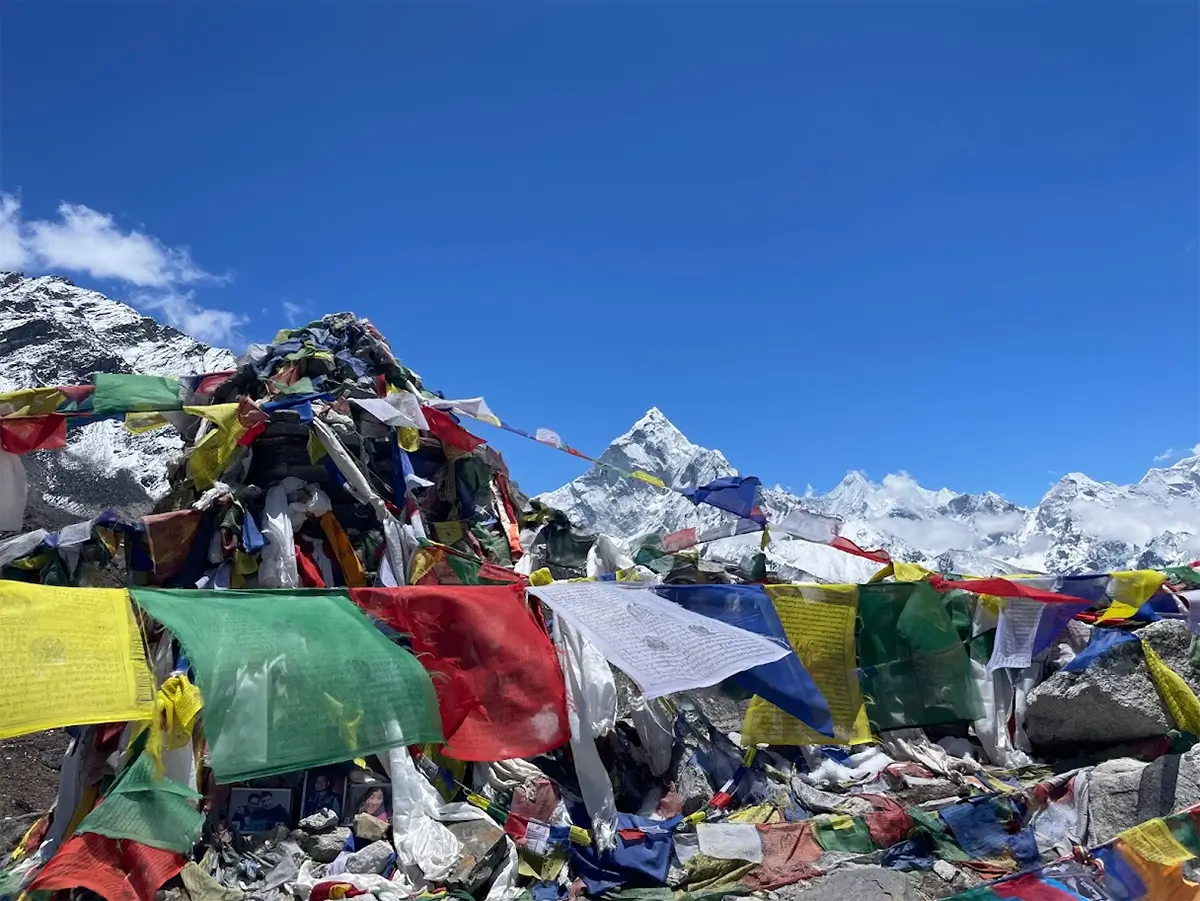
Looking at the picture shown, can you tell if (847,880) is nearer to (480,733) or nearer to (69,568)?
(480,733)

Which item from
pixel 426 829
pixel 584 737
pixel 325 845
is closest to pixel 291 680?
pixel 325 845

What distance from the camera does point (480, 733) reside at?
236 inches

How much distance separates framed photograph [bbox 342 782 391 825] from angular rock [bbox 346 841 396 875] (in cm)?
57

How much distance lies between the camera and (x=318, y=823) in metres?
7.14

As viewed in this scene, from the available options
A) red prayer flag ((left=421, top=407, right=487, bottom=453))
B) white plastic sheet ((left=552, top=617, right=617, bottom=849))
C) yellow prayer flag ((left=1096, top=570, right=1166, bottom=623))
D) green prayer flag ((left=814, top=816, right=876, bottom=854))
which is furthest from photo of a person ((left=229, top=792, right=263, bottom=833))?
yellow prayer flag ((left=1096, top=570, right=1166, bottom=623))

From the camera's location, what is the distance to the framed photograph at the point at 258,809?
7.27 meters

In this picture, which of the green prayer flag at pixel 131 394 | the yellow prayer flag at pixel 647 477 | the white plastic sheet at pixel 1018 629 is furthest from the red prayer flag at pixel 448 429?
the white plastic sheet at pixel 1018 629

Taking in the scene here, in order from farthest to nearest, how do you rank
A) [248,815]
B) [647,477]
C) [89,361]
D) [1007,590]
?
[89,361] → [647,477] → [1007,590] → [248,815]

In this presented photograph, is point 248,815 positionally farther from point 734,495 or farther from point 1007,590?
point 1007,590

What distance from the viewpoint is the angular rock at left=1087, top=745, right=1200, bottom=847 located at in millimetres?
7059

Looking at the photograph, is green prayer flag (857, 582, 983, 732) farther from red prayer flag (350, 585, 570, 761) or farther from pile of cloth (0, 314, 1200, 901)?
red prayer flag (350, 585, 570, 761)

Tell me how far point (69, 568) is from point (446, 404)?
4763 millimetres

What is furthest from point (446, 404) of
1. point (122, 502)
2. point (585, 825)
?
point (122, 502)

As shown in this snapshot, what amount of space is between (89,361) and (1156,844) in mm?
126733
